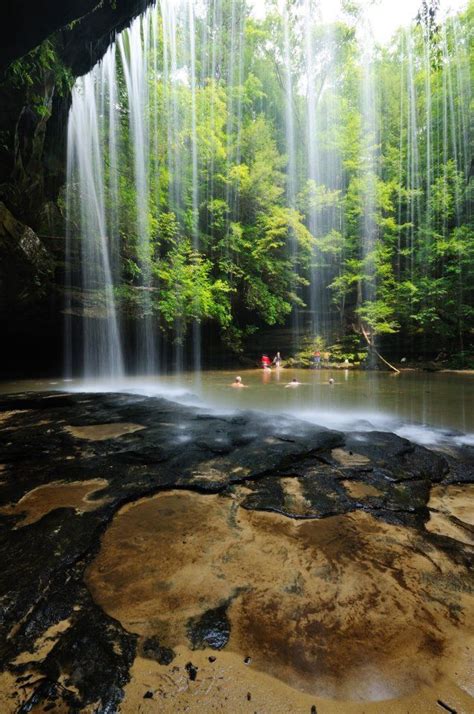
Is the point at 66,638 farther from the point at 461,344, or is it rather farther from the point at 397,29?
the point at 397,29

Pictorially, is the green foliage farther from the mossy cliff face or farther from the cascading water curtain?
the cascading water curtain

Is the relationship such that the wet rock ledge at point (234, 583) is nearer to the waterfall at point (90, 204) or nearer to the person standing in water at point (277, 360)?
the waterfall at point (90, 204)

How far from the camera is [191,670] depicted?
4.55ft

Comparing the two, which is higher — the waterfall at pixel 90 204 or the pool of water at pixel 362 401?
the waterfall at pixel 90 204

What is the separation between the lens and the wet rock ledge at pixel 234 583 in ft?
4.33

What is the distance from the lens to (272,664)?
1418mm

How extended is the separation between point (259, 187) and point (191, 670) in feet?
63.5

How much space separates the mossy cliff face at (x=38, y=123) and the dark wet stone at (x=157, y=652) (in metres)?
7.44

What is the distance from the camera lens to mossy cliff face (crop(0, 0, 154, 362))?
515cm

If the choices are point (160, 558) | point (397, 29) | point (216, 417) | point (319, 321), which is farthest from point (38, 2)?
point (397, 29)

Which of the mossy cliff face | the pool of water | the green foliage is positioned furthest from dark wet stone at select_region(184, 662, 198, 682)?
the green foliage

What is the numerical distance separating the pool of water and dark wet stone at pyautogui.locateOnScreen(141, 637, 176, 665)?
4.63 meters

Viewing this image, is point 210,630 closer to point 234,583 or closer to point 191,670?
point 191,670

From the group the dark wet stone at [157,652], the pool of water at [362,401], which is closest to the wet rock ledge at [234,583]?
the dark wet stone at [157,652]
